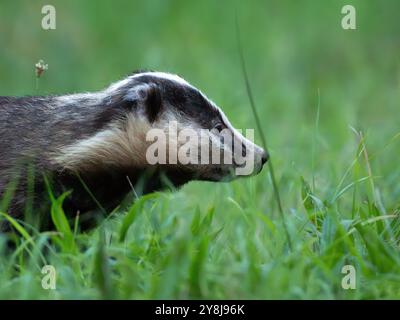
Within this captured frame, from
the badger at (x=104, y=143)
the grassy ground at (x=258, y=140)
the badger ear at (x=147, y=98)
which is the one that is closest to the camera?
the grassy ground at (x=258, y=140)

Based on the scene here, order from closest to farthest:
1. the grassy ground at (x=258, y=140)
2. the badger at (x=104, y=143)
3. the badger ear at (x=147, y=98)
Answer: the grassy ground at (x=258, y=140) → the badger at (x=104, y=143) → the badger ear at (x=147, y=98)

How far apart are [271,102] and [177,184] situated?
14.1 ft

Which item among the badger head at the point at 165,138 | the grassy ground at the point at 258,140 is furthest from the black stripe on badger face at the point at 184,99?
the grassy ground at the point at 258,140

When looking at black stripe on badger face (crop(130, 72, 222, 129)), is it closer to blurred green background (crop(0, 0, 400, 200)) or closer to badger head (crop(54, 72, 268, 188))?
badger head (crop(54, 72, 268, 188))

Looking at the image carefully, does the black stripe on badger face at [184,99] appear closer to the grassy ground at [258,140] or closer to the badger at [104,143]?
the badger at [104,143]

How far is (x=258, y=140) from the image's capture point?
701 cm

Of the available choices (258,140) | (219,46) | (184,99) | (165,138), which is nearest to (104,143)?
(165,138)

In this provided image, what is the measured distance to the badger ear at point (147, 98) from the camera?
4.64 m

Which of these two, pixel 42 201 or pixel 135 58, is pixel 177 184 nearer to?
pixel 42 201

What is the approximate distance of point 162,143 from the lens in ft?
15.3

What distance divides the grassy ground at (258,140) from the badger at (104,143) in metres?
0.18

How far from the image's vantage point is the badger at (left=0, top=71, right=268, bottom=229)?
14.7 ft

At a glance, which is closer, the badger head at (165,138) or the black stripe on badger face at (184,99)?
the badger head at (165,138)

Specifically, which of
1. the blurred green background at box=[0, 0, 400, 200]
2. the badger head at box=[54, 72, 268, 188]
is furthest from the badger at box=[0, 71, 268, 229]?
the blurred green background at box=[0, 0, 400, 200]
